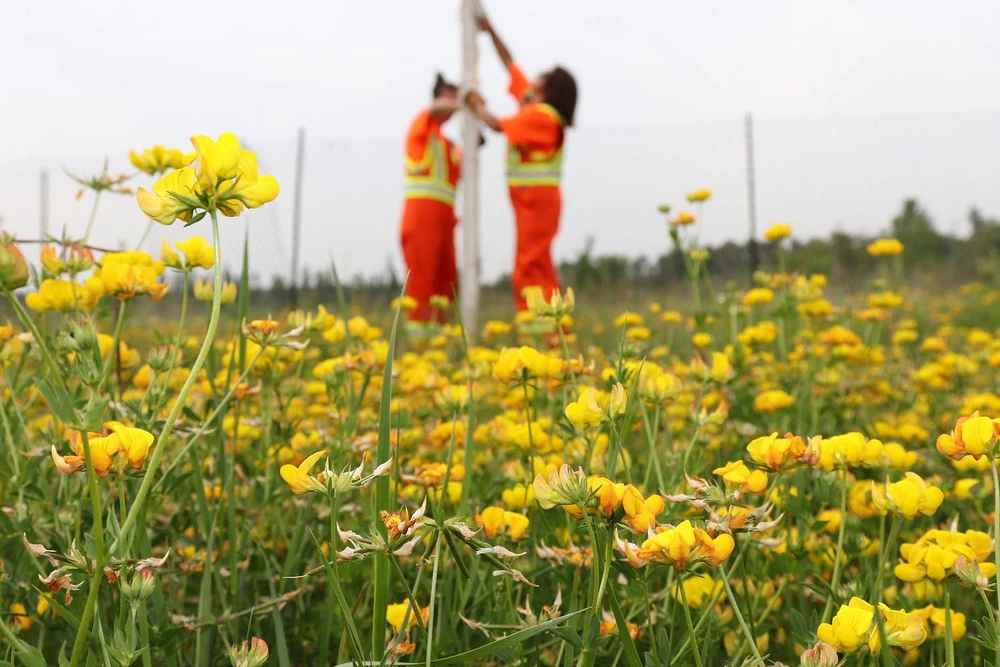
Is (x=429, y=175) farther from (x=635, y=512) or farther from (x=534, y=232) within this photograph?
(x=635, y=512)

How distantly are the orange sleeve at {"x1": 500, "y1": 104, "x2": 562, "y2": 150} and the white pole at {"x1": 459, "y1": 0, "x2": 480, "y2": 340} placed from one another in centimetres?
78

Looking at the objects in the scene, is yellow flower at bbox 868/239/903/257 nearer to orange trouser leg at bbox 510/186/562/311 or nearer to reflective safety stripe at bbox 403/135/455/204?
orange trouser leg at bbox 510/186/562/311

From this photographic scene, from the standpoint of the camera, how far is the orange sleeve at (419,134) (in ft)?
18.2

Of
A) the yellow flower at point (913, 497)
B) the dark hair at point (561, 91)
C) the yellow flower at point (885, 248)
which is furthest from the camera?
the dark hair at point (561, 91)

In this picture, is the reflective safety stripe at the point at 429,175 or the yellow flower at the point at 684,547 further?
the reflective safety stripe at the point at 429,175

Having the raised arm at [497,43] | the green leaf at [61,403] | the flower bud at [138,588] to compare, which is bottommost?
the flower bud at [138,588]

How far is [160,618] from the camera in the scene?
33.3 inches

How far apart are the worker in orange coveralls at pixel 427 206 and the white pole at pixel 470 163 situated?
0.96ft

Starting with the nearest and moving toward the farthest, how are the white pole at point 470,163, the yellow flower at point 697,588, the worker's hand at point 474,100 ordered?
the yellow flower at point 697,588
the worker's hand at point 474,100
the white pole at point 470,163

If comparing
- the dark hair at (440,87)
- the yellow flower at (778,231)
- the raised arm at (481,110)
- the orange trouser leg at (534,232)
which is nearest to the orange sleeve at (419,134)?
the raised arm at (481,110)

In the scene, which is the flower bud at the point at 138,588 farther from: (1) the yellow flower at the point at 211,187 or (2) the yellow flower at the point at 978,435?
(2) the yellow flower at the point at 978,435

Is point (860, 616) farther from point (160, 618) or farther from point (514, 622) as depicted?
point (160, 618)

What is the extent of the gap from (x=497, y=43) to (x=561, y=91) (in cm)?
108

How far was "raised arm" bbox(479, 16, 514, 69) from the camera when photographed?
6285 millimetres
